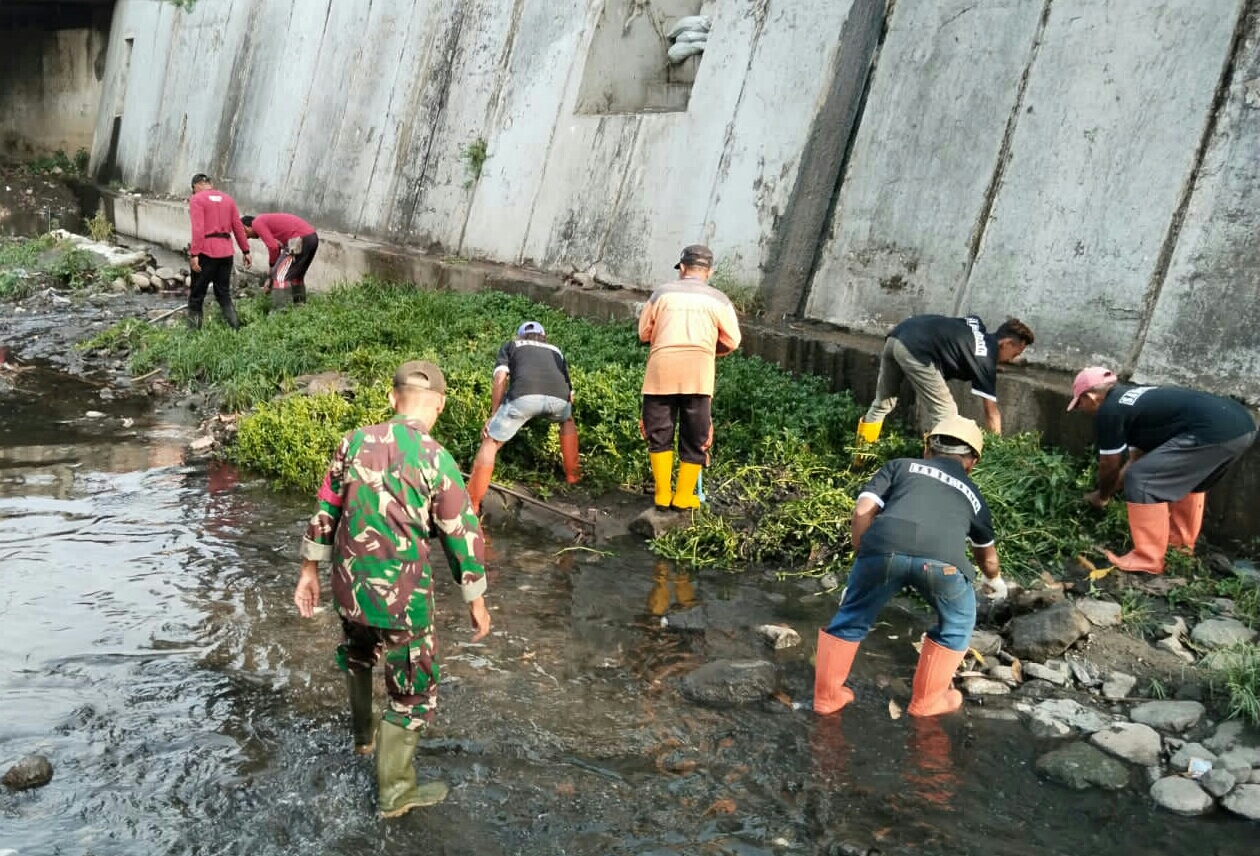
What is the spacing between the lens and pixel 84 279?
55.0ft

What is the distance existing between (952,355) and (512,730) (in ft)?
13.4

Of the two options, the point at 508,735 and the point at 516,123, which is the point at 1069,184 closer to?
the point at 508,735

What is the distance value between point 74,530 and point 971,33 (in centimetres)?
739

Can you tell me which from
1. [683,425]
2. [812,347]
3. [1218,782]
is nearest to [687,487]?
[683,425]

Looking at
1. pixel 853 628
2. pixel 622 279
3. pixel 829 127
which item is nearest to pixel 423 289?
pixel 622 279

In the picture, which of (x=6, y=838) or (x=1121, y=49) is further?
(x=1121, y=49)

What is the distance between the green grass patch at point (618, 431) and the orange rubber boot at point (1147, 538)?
0.30 meters

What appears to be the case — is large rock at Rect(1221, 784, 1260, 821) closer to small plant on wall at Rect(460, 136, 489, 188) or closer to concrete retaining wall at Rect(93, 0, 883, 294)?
concrete retaining wall at Rect(93, 0, 883, 294)

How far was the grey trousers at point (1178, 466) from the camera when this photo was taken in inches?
244

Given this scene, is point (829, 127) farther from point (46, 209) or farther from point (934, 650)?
point (46, 209)

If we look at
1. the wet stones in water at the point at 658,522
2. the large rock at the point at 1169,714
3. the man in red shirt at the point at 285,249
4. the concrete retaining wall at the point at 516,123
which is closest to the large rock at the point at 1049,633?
the large rock at the point at 1169,714

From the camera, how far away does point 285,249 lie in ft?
46.2

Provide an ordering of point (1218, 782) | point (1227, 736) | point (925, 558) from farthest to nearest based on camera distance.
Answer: point (1227, 736), point (925, 558), point (1218, 782)

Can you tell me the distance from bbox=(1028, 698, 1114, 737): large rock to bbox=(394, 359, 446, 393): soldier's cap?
307 cm
